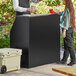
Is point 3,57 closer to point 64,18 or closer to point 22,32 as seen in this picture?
point 22,32

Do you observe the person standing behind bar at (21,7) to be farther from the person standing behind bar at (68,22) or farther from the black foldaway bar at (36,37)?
the person standing behind bar at (68,22)

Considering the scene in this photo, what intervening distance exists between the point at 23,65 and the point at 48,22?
111 centimetres

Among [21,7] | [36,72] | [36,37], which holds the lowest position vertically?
[36,72]

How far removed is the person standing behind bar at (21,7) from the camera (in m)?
7.86

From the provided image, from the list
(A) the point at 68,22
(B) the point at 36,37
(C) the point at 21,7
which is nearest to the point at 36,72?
(B) the point at 36,37

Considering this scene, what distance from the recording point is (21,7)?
7898 mm

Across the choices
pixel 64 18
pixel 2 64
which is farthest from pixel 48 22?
pixel 2 64

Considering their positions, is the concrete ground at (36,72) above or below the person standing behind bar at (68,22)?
below

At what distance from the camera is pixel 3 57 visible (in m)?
7.25

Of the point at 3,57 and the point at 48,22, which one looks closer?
the point at 3,57

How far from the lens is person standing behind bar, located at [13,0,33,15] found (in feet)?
25.8

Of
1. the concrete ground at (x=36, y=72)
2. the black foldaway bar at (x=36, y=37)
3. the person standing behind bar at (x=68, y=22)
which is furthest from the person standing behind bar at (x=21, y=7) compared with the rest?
the concrete ground at (x=36, y=72)

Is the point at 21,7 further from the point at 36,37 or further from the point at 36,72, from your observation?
the point at 36,72

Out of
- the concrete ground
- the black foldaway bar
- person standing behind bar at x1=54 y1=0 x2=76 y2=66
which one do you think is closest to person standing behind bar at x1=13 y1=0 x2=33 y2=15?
the black foldaway bar
